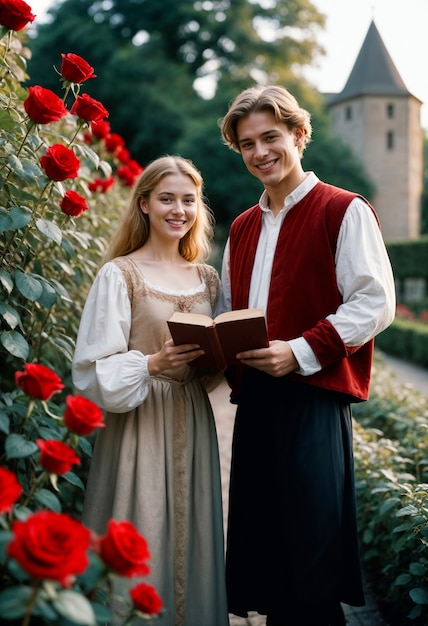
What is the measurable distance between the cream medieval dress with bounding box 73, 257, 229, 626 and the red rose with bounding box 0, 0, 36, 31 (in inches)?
32.9

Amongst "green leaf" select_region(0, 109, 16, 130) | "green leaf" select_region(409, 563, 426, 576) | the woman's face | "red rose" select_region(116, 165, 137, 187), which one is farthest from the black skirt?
"red rose" select_region(116, 165, 137, 187)

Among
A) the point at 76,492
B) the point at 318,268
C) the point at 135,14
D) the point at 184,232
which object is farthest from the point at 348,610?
the point at 135,14

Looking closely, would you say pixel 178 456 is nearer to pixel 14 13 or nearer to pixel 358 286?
pixel 358 286

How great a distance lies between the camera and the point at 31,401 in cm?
137

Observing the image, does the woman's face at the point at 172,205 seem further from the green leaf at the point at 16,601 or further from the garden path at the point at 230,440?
the green leaf at the point at 16,601

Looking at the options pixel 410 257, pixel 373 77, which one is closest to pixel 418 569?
pixel 410 257

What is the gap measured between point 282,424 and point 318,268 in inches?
22.9

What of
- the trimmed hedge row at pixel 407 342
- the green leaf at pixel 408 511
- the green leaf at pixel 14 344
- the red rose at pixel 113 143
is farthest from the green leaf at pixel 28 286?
the trimmed hedge row at pixel 407 342

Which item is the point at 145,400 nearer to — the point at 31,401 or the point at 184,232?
the point at 184,232

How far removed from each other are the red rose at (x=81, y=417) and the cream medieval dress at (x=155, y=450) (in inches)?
28.6

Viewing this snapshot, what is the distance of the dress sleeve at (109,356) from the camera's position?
199 cm

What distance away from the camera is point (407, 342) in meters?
11.5

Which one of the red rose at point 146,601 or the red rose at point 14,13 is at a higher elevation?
the red rose at point 14,13

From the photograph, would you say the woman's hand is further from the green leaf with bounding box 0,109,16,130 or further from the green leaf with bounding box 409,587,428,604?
the green leaf with bounding box 409,587,428,604
